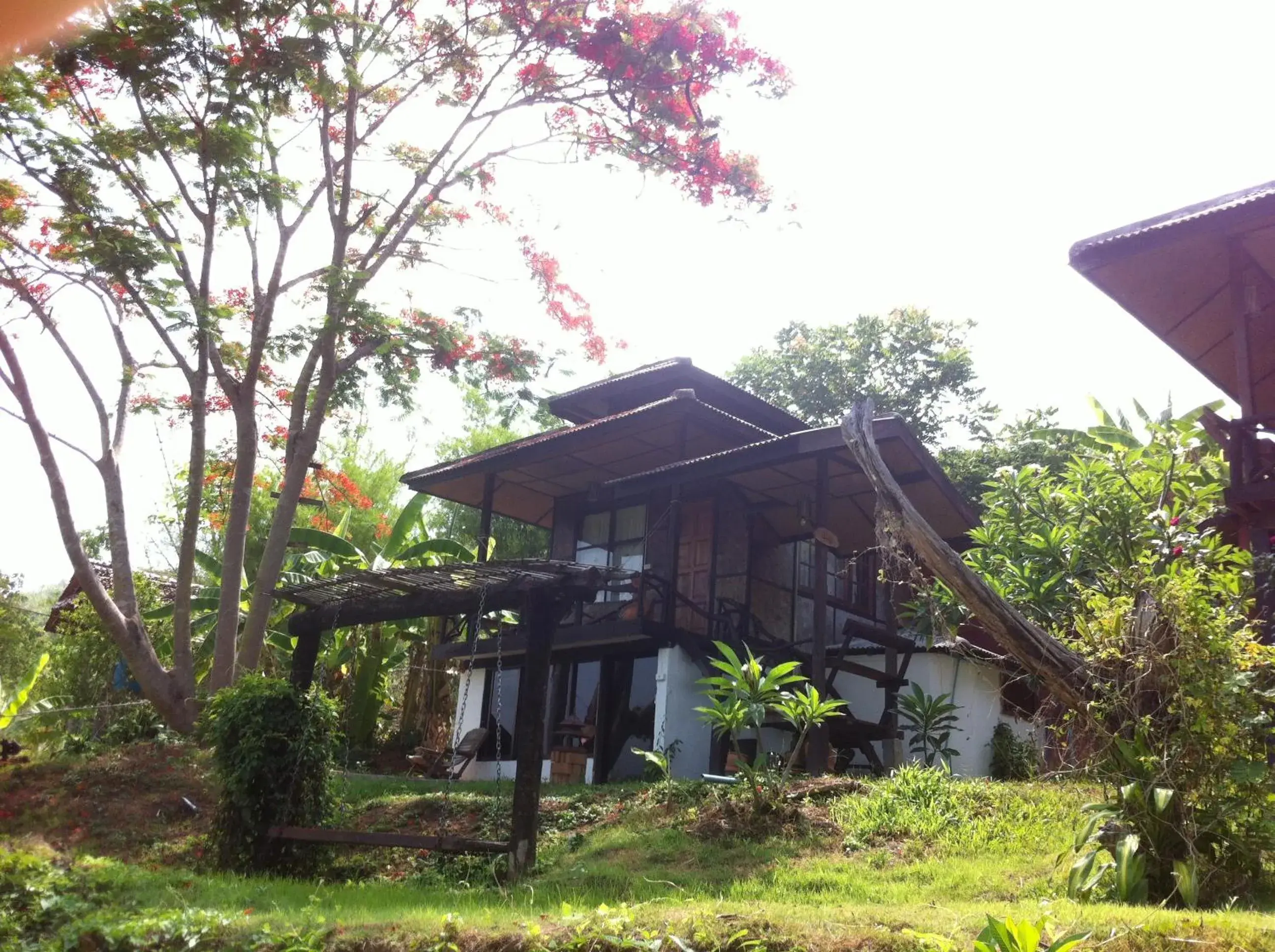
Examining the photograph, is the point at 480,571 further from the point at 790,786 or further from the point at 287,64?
the point at 287,64

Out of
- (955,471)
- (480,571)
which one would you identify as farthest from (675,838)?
(955,471)

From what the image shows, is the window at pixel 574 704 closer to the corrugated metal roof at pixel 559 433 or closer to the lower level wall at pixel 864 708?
the lower level wall at pixel 864 708

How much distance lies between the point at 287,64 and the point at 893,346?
22.2m

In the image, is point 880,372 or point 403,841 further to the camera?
point 880,372

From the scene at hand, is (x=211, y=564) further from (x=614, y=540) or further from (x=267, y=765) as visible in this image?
(x=267, y=765)

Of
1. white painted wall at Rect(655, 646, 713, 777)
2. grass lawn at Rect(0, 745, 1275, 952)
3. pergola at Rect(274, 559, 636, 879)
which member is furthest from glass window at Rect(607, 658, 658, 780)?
pergola at Rect(274, 559, 636, 879)

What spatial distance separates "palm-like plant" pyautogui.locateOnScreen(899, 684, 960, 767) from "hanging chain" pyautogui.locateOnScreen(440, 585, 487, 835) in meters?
5.44

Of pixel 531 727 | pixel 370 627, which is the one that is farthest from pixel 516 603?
pixel 370 627

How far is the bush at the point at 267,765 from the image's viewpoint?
10094mm

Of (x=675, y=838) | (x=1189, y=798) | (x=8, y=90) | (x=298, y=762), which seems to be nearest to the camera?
(x=1189, y=798)

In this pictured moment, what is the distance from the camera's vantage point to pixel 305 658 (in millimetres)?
11414

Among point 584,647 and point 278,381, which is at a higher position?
point 278,381

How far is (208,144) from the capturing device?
12789 millimetres

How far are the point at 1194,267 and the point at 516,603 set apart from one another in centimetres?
756
